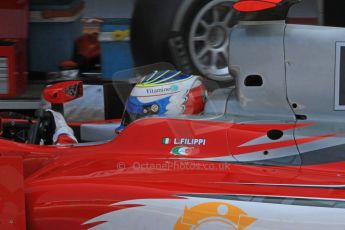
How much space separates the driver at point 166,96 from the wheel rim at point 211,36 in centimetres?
170

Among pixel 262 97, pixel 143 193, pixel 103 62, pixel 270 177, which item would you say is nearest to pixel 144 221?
pixel 143 193

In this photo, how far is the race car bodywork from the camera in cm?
244

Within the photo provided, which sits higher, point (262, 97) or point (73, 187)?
point (262, 97)

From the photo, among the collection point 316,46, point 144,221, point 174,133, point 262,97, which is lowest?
point 144,221

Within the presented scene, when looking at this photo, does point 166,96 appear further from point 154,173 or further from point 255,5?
point 255,5

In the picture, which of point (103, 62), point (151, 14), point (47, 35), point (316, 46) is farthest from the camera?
point (47, 35)

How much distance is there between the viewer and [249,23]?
2889 millimetres

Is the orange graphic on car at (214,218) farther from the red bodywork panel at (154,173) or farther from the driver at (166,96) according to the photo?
the driver at (166,96)

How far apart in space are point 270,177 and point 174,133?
1.63 ft

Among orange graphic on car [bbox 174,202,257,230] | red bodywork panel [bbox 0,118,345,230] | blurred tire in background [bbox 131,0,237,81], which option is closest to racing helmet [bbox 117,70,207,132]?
red bodywork panel [bbox 0,118,345,230]

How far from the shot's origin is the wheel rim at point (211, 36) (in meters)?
4.80

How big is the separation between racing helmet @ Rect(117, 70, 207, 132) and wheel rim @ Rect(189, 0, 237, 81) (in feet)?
5.61

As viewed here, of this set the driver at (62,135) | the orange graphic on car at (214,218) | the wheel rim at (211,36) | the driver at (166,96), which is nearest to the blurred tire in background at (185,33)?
the wheel rim at (211,36)

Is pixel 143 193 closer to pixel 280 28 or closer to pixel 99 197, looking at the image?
pixel 99 197
